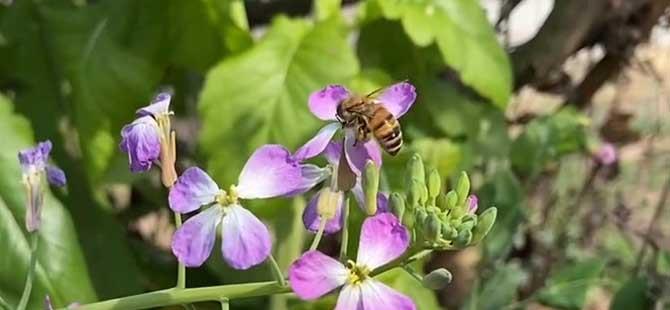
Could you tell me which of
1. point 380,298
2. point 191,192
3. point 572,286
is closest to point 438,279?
point 380,298

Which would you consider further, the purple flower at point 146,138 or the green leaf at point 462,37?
the green leaf at point 462,37

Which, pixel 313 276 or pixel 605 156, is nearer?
pixel 313 276

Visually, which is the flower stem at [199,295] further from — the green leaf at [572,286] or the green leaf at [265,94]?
the green leaf at [572,286]

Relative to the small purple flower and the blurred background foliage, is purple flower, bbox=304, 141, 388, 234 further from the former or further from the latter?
the small purple flower

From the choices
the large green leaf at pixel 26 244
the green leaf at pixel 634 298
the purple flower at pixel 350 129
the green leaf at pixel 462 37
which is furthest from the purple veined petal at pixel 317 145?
the green leaf at pixel 634 298

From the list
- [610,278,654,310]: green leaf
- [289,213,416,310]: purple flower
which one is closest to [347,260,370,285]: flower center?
[289,213,416,310]: purple flower

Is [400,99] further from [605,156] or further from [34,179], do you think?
[605,156]

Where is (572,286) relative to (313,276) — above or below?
below

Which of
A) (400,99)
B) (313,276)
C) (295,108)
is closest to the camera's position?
(313,276)

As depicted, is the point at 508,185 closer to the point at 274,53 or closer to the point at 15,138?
the point at 274,53
